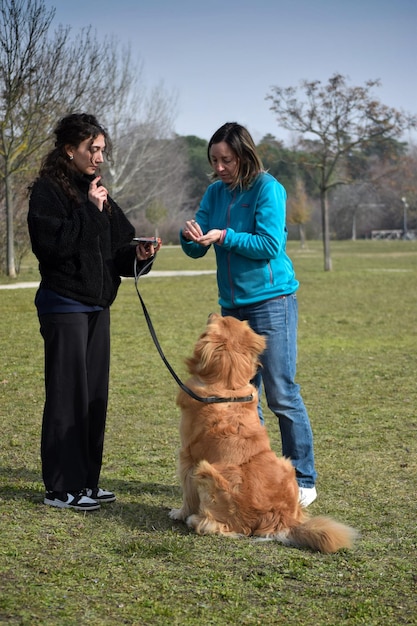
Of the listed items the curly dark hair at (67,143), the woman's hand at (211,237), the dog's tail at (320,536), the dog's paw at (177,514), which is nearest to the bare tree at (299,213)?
the curly dark hair at (67,143)

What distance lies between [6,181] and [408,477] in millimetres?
21802

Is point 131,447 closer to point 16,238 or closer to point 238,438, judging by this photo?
Result: point 238,438

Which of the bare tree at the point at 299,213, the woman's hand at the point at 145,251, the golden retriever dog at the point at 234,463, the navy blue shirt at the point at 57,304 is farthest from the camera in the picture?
the bare tree at the point at 299,213

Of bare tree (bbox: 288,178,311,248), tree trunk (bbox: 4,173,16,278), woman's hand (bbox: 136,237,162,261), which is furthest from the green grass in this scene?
bare tree (bbox: 288,178,311,248)

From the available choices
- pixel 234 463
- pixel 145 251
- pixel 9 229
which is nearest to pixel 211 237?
pixel 145 251

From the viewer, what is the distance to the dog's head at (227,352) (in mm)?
4496

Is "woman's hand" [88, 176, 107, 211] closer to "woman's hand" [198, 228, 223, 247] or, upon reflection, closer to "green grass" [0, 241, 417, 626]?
"woman's hand" [198, 228, 223, 247]

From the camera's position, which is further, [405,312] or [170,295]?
[170,295]

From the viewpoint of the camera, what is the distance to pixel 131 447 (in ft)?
22.0

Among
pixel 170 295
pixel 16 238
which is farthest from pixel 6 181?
pixel 170 295

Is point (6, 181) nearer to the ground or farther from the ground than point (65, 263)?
farther from the ground

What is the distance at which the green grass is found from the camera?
11.6 feet

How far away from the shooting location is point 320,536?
4203 millimetres

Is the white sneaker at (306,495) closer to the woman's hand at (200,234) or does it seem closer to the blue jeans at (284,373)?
the blue jeans at (284,373)
